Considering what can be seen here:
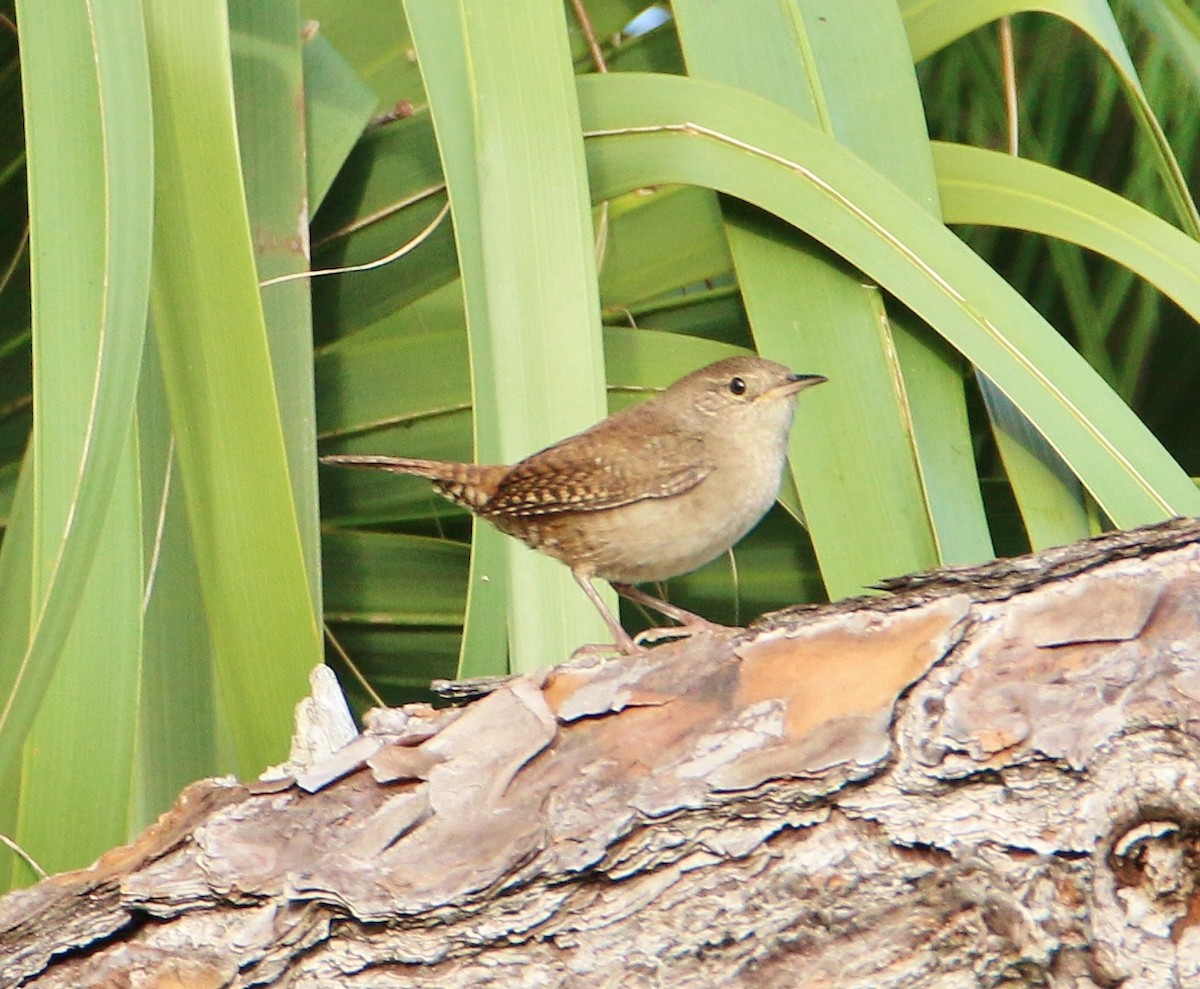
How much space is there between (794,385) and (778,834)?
0.87 m

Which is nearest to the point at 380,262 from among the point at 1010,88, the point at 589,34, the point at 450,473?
the point at 450,473

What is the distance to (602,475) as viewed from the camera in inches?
83.6

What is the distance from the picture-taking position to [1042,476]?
71.6 inches

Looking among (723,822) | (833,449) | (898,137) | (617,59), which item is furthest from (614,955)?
(617,59)

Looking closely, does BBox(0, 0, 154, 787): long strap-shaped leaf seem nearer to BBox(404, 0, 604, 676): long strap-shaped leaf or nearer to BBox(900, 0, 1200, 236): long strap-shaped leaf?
BBox(404, 0, 604, 676): long strap-shaped leaf

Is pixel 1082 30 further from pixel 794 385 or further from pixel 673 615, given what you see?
pixel 673 615

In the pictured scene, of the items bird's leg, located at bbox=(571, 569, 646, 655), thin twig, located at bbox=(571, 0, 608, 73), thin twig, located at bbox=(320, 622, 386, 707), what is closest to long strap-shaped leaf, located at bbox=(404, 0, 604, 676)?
bird's leg, located at bbox=(571, 569, 646, 655)

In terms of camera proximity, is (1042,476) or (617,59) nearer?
(1042,476)

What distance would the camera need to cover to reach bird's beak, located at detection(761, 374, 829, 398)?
174 centimetres

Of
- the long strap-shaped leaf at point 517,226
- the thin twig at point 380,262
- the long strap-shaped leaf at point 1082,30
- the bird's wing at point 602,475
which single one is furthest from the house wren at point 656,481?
the long strap-shaped leaf at point 1082,30

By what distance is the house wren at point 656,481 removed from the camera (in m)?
2.01

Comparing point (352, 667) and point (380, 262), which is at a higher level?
point (380, 262)

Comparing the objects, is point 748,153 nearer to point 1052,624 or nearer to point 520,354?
point 520,354

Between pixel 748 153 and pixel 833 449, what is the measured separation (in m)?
0.38
